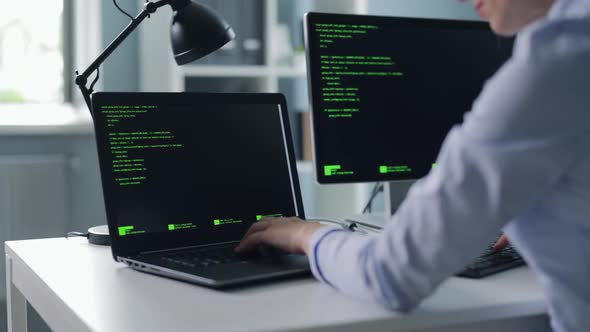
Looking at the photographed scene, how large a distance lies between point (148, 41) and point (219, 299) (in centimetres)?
218

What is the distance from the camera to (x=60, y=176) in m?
2.89

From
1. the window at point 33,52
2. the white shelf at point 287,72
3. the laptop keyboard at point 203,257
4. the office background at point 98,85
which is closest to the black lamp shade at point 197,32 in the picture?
the laptop keyboard at point 203,257

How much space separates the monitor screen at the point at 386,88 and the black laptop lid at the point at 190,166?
10 cm

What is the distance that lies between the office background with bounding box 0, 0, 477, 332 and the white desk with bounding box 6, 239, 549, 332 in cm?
180

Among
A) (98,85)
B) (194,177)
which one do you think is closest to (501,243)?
(194,177)

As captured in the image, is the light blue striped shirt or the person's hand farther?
the person's hand

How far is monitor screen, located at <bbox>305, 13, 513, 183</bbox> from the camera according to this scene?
140cm

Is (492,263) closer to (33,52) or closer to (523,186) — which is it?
(523,186)

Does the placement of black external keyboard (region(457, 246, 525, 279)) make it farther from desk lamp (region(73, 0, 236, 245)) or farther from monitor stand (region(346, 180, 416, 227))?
desk lamp (region(73, 0, 236, 245))

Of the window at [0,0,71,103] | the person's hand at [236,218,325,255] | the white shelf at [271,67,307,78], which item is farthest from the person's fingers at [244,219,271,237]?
the window at [0,0,71,103]

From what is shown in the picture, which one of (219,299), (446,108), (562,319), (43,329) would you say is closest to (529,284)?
(562,319)

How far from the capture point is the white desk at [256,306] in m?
0.84

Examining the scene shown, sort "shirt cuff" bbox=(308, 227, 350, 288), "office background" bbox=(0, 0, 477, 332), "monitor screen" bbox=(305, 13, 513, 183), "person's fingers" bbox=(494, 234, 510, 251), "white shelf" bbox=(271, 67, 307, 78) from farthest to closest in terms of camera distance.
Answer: "white shelf" bbox=(271, 67, 307, 78), "office background" bbox=(0, 0, 477, 332), "monitor screen" bbox=(305, 13, 513, 183), "person's fingers" bbox=(494, 234, 510, 251), "shirt cuff" bbox=(308, 227, 350, 288)

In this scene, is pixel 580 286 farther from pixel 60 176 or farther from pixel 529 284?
pixel 60 176
